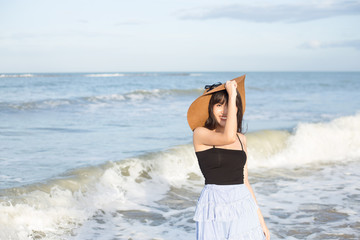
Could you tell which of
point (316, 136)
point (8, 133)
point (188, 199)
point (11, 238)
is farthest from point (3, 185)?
point (316, 136)

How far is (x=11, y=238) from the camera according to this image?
5.61 meters

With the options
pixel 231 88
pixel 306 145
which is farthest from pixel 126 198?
pixel 306 145

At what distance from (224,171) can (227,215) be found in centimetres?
29

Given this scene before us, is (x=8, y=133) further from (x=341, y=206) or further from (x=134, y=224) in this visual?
(x=341, y=206)

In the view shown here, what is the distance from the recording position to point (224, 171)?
2875 millimetres

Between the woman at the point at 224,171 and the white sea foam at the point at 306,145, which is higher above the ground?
the woman at the point at 224,171

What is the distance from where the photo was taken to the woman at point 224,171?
2.79 m

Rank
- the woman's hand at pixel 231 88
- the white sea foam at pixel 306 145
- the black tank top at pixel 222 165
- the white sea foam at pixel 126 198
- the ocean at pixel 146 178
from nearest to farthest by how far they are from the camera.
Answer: the woman's hand at pixel 231 88, the black tank top at pixel 222 165, the white sea foam at pixel 126 198, the ocean at pixel 146 178, the white sea foam at pixel 306 145

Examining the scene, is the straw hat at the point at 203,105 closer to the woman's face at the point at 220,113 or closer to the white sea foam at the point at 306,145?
the woman's face at the point at 220,113

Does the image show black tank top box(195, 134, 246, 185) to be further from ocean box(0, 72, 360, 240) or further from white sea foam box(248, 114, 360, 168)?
white sea foam box(248, 114, 360, 168)

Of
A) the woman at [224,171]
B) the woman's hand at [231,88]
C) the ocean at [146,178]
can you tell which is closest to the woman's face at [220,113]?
the woman at [224,171]

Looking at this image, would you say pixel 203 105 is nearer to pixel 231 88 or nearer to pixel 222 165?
pixel 231 88

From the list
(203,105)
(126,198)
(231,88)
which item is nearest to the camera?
(231,88)

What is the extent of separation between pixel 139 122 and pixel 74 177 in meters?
7.87
